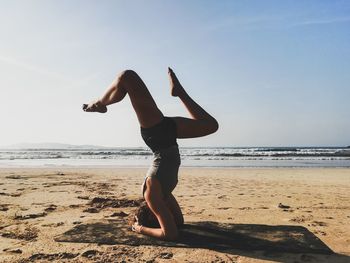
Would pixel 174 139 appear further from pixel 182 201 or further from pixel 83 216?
pixel 182 201

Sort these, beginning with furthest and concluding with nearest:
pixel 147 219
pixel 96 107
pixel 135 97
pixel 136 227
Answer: pixel 147 219, pixel 136 227, pixel 96 107, pixel 135 97

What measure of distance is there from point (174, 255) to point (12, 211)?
3.52 m

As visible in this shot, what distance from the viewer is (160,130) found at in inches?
150

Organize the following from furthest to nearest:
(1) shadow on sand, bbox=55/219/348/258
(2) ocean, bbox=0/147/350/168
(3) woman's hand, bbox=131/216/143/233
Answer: (2) ocean, bbox=0/147/350/168, (3) woman's hand, bbox=131/216/143/233, (1) shadow on sand, bbox=55/219/348/258

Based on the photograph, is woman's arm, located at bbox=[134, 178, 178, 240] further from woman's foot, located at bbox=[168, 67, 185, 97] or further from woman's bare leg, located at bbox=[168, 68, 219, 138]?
woman's foot, located at bbox=[168, 67, 185, 97]

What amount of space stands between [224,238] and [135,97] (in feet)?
6.26

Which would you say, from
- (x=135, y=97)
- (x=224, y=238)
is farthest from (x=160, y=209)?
(x=135, y=97)

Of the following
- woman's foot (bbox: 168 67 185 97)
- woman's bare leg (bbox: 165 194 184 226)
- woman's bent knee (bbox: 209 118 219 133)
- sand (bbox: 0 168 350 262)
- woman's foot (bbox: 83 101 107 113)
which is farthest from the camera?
woman's bare leg (bbox: 165 194 184 226)

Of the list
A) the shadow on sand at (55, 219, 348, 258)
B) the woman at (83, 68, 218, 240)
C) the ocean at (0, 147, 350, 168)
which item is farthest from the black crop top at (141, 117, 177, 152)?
the ocean at (0, 147, 350, 168)

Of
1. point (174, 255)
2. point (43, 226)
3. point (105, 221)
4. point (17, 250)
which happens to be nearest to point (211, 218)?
point (105, 221)

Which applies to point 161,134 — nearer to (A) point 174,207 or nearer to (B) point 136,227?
(A) point 174,207

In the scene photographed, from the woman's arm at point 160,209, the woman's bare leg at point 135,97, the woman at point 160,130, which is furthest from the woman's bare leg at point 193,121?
the woman's arm at point 160,209

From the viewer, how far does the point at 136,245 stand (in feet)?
12.1

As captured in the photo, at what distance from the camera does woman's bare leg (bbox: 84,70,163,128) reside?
3598mm
